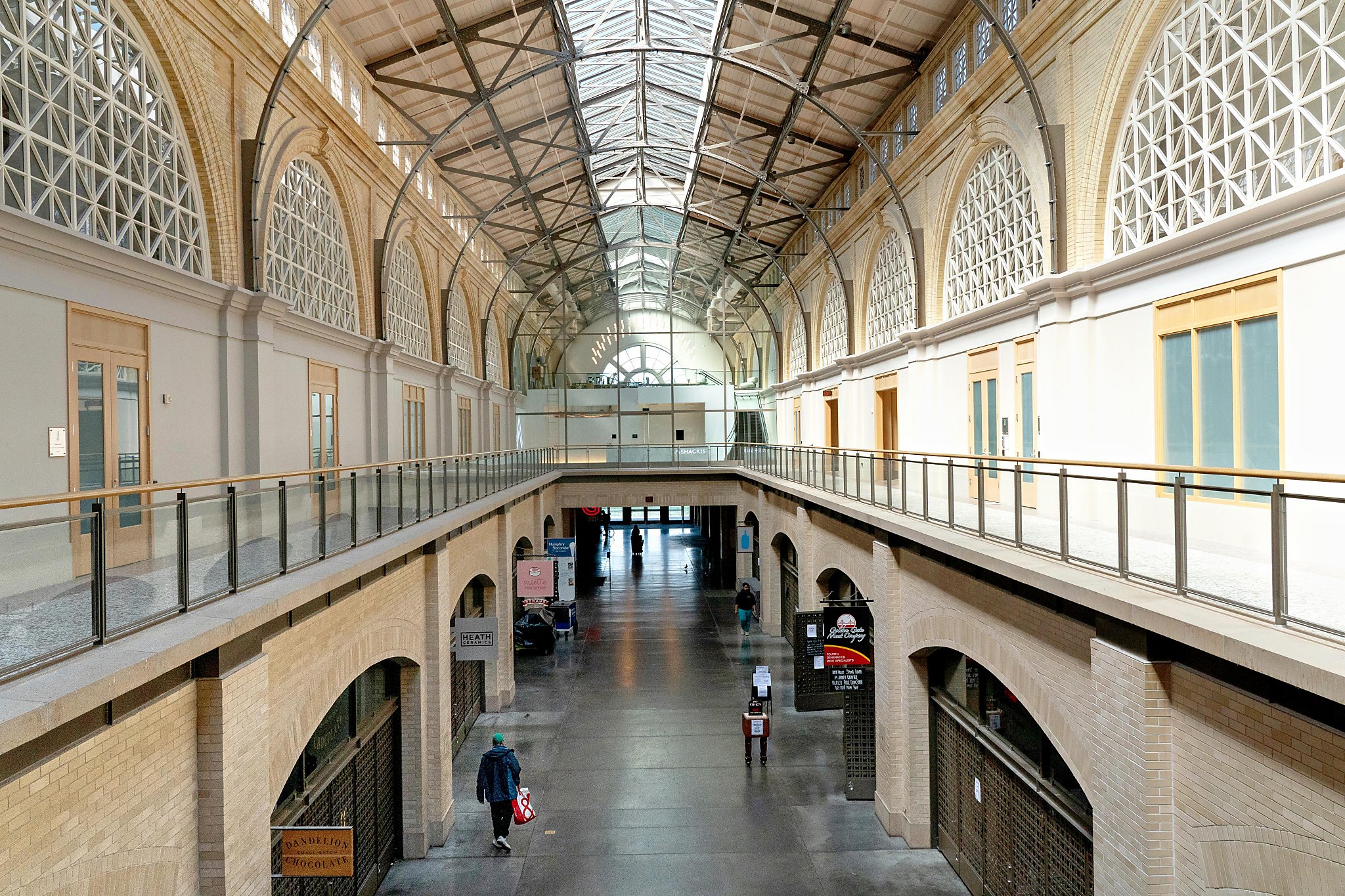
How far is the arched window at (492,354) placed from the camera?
36.2m

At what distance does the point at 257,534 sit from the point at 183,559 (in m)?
1.22

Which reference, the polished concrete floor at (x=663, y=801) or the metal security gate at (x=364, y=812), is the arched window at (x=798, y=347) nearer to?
the polished concrete floor at (x=663, y=801)

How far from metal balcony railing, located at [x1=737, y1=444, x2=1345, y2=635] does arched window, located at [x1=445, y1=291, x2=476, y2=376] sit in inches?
888

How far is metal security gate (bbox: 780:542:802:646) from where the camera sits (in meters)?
26.2

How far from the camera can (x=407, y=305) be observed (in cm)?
2495

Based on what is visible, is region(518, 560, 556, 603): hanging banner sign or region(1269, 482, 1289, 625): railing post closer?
region(1269, 482, 1289, 625): railing post

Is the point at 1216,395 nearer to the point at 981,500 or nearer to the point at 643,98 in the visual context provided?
the point at 981,500

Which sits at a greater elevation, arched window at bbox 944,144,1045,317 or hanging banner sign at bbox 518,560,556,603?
arched window at bbox 944,144,1045,317

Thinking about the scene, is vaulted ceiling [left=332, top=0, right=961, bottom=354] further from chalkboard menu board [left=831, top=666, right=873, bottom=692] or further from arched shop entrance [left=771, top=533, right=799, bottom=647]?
chalkboard menu board [left=831, top=666, right=873, bottom=692]

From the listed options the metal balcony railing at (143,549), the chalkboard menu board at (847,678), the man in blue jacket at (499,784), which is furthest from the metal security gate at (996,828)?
the metal balcony railing at (143,549)

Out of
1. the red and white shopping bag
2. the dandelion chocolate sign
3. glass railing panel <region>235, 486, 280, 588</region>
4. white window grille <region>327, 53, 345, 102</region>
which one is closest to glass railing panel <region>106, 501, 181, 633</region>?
glass railing panel <region>235, 486, 280, 588</region>

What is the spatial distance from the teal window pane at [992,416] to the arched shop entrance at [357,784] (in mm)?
10788

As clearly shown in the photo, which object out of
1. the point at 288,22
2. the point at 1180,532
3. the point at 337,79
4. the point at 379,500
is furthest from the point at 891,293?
the point at 1180,532

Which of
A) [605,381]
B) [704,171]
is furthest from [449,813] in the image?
[605,381]
